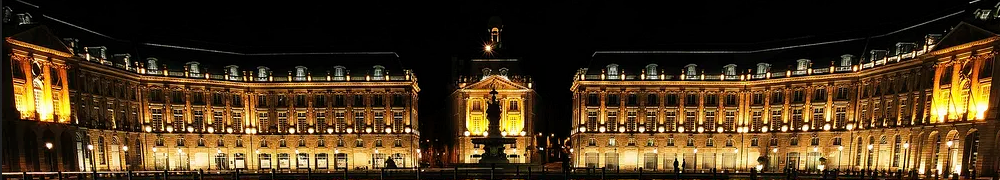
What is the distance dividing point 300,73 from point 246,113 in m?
9.01

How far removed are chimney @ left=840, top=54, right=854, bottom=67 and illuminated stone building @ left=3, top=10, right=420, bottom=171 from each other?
182 ft

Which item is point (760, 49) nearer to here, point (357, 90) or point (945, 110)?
point (945, 110)

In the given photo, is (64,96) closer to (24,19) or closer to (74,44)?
(74,44)

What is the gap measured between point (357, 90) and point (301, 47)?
10.9 m

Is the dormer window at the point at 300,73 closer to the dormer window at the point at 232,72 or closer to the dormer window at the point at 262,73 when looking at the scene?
the dormer window at the point at 262,73

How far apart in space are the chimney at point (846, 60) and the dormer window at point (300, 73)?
69864mm

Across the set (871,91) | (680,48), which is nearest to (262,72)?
(680,48)

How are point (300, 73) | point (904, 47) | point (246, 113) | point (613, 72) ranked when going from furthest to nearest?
point (300, 73) < point (613, 72) < point (246, 113) < point (904, 47)

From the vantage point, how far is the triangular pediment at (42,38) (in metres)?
53.5

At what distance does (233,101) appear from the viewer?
8131cm

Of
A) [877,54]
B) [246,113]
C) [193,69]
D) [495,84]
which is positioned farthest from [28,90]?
[877,54]

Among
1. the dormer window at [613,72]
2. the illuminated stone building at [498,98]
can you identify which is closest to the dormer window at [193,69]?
the illuminated stone building at [498,98]

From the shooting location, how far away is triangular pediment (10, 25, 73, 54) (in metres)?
53.5

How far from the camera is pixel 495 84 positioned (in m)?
84.2
